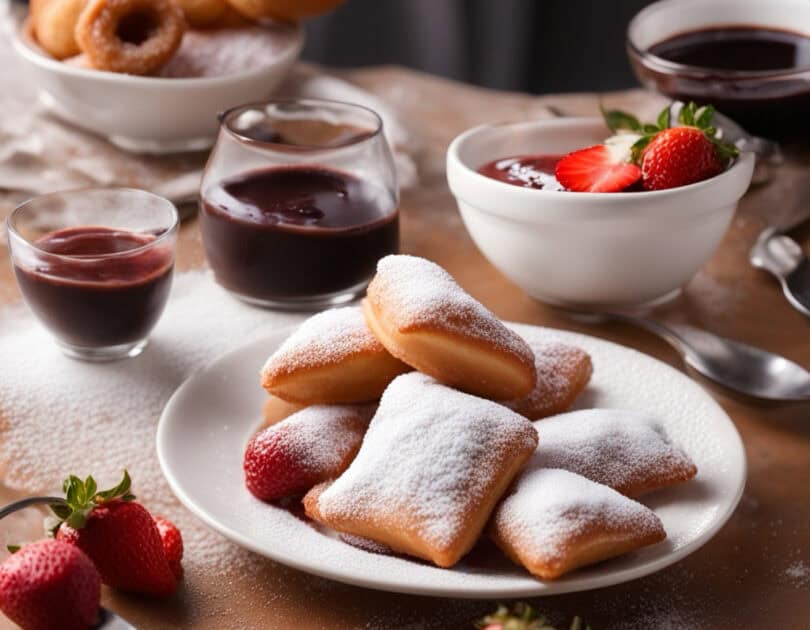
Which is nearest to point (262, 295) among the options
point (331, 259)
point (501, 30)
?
point (331, 259)

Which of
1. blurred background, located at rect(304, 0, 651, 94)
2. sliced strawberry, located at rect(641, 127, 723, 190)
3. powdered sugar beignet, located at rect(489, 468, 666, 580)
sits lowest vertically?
blurred background, located at rect(304, 0, 651, 94)

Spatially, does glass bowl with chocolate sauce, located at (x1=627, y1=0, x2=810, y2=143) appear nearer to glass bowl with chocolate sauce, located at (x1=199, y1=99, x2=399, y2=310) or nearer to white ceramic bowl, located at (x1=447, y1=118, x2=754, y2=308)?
white ceramic bowl, located at (x1=447, y1=118, x2=754, y2=308)

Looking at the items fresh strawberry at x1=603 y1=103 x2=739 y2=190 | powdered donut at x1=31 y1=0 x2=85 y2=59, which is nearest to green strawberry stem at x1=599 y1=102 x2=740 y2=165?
fresh strawberry at x1=603 y1=103 x2=739 y2=190

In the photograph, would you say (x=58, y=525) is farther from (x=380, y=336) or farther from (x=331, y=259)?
(x=331, y=259)

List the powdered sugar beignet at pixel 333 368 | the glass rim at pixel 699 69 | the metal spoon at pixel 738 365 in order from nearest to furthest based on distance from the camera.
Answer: the powdered sugar beignet at pixel 333 368
the metal spoon at pixel 738 365
the glass rim at pixel 699 69

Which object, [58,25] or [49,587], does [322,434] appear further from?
[58,25]

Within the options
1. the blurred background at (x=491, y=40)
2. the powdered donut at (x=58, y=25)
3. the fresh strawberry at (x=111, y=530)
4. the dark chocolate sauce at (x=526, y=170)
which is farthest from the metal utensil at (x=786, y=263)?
the blurred background at (x=491, y=40)

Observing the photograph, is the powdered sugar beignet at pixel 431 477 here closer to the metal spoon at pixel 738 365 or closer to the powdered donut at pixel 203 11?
the metal spoon at pixel 738 365

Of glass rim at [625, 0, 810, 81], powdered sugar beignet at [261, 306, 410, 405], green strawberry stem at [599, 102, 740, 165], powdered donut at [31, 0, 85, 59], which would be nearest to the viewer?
powdered sugar beignet at [261, 306, 410, 405]
